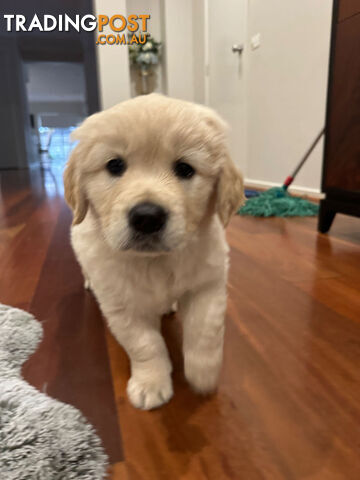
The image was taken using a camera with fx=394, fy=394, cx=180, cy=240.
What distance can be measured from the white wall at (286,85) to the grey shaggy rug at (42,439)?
3.05 m

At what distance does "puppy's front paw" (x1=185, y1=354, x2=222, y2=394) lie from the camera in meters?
0.86

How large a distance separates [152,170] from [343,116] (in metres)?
1.67

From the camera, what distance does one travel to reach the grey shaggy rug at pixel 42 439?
0.65 metres

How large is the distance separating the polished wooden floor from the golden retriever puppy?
0.09 metres

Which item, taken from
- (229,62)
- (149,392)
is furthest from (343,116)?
(229,62)

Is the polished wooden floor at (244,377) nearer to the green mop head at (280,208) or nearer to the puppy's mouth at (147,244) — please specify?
the puppy's mouth at (147,244)

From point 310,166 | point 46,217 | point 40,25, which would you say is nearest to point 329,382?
point 46,217

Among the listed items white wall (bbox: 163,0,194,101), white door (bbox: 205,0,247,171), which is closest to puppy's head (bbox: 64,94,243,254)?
white door (bbox: 205,0,247,171)

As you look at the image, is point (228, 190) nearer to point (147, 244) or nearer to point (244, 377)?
point (147, 244)

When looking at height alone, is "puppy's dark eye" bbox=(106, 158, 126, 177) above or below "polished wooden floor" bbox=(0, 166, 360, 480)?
above

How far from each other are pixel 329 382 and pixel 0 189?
5328 mm

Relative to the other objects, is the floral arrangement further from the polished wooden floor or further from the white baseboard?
the polished wooden floor

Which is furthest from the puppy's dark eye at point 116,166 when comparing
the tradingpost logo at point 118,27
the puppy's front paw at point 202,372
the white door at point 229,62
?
the tradingpost logo at point 118,27

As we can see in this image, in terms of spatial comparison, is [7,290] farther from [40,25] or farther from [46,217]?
[40,25]
